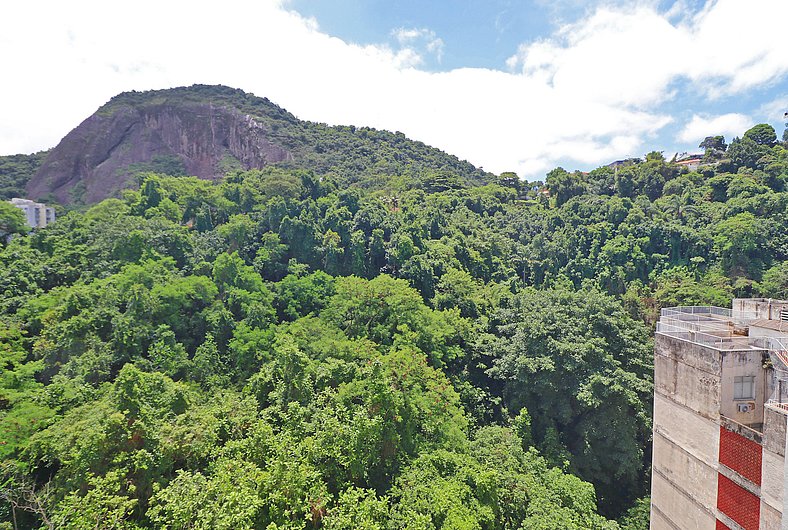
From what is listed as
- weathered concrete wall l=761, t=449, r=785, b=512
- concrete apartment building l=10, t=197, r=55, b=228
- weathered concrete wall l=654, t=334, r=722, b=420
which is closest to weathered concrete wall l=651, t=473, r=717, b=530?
weathered concrete wall l=761, t=449, r=785, b=512

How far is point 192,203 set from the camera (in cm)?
3625

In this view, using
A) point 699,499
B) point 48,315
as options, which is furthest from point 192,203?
point 699,499

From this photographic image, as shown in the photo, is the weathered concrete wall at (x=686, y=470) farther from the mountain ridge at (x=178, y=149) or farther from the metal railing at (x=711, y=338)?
the mountain ridge at (x=178, y=149)

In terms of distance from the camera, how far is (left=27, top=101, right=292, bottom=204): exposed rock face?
56.1 meters

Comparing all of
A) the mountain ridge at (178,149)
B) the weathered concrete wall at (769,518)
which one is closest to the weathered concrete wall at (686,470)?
the weathered concrete wall at (769,518)

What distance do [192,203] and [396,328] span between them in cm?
2576

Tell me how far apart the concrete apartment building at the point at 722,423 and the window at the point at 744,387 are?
30mm

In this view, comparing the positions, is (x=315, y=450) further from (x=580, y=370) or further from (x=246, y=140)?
(x=246, y=140)

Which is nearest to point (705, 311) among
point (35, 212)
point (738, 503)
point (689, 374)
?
point (689, 374)

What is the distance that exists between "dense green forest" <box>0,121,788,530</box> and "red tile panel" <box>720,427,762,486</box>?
517cm

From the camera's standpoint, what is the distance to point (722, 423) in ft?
37.3

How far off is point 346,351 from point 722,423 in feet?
45.5

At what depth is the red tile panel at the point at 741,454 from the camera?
10.4 meters

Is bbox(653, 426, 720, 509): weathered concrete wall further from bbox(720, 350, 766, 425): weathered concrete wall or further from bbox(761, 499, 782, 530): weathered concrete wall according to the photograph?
bbox(720, 350, 766, 425): weathered concrete wall
